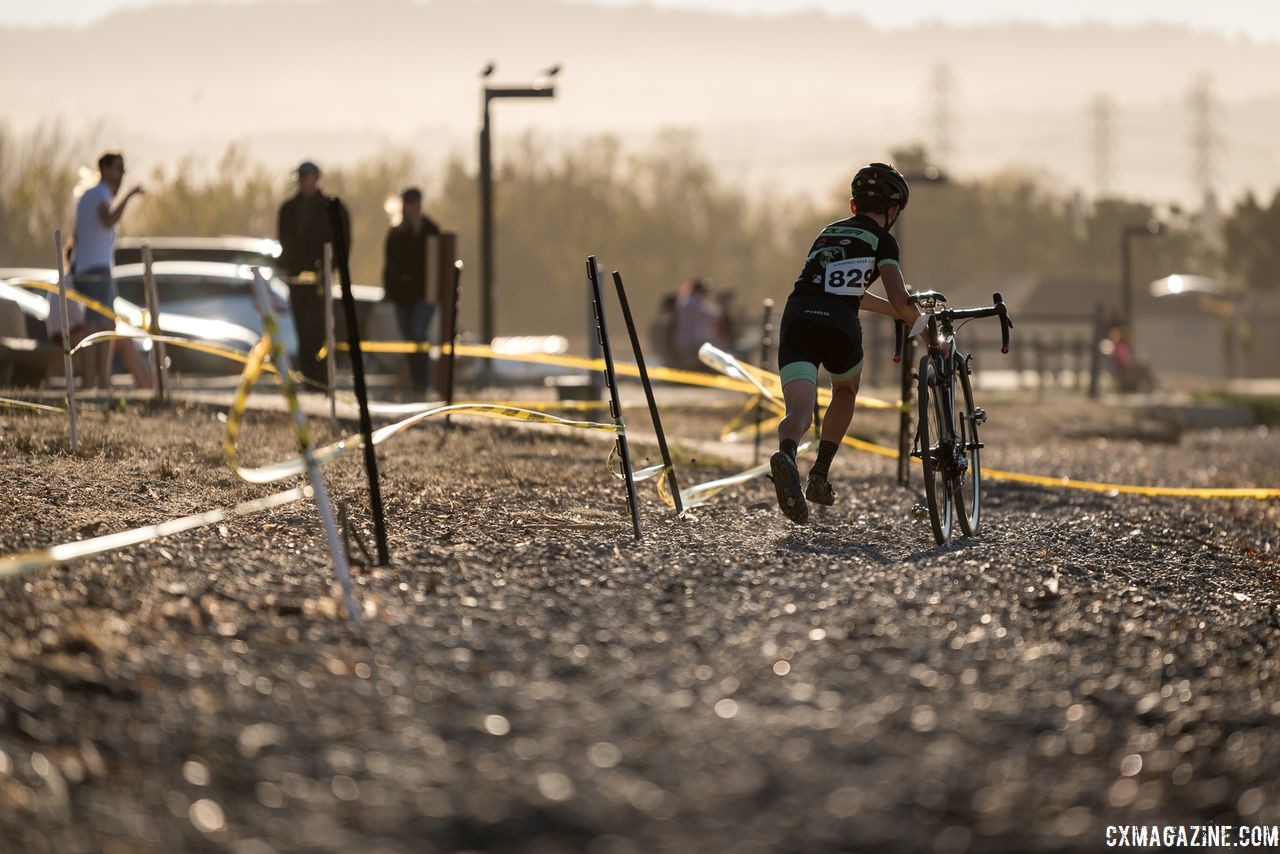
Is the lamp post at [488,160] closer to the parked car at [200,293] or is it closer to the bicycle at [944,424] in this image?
the parked car at [200,293]

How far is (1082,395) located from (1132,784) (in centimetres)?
2994

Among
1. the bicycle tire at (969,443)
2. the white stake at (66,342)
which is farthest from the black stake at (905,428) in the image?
the white stake at (66,342)

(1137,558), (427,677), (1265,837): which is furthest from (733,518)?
(1265,837)

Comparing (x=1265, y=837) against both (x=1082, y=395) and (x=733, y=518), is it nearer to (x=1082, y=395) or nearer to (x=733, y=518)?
(x=733, y=518)

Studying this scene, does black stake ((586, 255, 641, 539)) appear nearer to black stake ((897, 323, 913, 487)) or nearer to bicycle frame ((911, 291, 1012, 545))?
bicycle frame ((911, 291, 1012, 545))

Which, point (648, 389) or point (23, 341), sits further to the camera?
point (23, 341)

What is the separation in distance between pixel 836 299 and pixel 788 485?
88 centimetres

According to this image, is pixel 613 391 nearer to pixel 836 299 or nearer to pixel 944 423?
pixel 836 299

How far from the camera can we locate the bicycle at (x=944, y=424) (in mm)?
8328

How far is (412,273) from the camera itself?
16078 mm

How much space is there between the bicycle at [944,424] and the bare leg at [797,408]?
50 centimetres

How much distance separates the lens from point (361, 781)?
4082 mm

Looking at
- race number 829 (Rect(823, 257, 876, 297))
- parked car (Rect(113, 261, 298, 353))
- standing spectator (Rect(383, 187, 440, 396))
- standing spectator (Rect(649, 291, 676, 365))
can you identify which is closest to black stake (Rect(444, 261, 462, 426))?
standing spectator (Rect(383, 187, 440, 396))

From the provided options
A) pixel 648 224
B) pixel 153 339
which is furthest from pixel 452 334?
pixel 648 224
